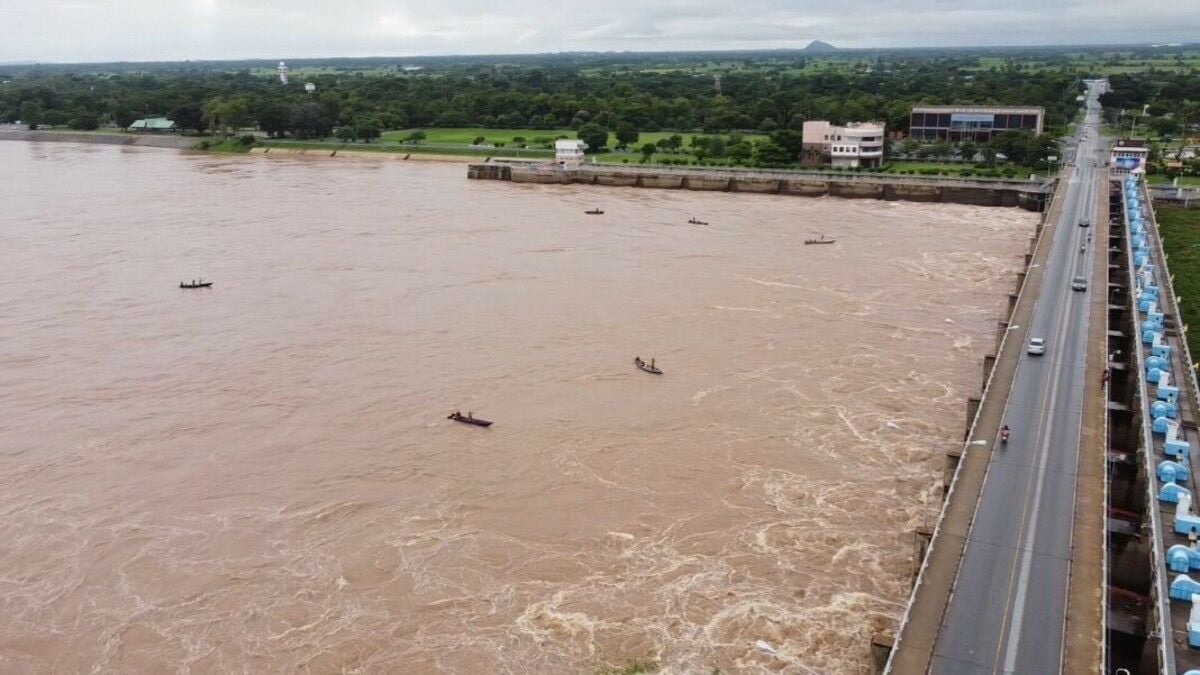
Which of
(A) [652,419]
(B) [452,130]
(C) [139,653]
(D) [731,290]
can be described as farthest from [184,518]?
(B) [452,130]

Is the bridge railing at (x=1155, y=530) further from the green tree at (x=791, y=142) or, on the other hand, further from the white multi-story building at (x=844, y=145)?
the green tree at (x=791, y=142)

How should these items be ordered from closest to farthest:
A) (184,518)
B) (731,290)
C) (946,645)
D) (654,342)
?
(946,645)
(184,518)
(654,342)
(731,290)

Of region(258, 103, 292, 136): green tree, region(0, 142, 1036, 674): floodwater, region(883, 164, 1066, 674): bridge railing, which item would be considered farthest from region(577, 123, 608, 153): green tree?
region(883, 164, 1066, 674): bridge railing

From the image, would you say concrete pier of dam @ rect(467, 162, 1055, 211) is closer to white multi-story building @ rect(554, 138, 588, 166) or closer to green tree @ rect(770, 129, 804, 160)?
white multi-story building @ rect(554, 138, 588, 166)

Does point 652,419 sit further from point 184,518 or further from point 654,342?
point 184,518

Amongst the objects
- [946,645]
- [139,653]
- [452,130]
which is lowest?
[139,653]

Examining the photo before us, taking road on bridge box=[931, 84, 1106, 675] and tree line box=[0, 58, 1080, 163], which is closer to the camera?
road on bridge box=[931, 84, 1106, 675]

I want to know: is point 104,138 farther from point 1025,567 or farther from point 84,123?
point 1025,567

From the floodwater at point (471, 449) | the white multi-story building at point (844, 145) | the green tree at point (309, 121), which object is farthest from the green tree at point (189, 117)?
the white multi-story building at point (844, 145)
